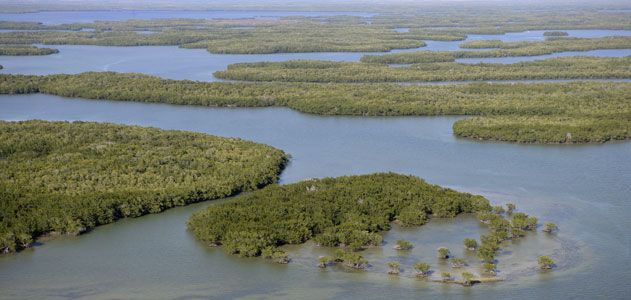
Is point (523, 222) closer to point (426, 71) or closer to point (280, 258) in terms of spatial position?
point (280, 258)

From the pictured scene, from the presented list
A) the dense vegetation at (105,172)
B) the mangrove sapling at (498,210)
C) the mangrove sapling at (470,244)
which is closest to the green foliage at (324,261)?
the mangrove sapling at (470,244)

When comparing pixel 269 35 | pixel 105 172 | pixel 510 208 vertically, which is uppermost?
pixel 269 35

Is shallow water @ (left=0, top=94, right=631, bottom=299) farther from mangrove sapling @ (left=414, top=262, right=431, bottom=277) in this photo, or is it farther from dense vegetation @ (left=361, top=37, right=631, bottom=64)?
dense vegetation @ (left=361, top=37, right=631, bottom=64)

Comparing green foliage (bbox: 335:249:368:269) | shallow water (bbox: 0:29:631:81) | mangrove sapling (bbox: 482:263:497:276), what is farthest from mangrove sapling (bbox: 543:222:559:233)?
shallow water (bbox: 0:29:631:81)

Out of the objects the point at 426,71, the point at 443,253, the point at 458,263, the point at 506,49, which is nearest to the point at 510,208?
the point at 443,253

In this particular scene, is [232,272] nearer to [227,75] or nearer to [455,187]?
[455,187]

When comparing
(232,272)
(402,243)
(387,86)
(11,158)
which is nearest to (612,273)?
(402,243)

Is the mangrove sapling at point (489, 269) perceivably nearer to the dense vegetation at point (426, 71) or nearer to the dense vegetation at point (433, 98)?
the dense vegetation at point (433, 98)
